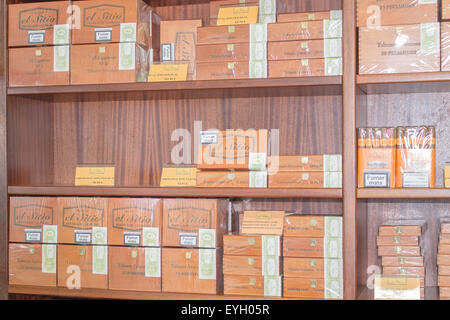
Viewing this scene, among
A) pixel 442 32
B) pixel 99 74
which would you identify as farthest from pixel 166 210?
pixel 442 32

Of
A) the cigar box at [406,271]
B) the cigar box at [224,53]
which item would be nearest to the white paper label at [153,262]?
the cigar box at [224,53]

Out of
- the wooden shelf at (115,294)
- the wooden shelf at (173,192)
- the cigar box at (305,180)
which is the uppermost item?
the cigar box at (305,180)

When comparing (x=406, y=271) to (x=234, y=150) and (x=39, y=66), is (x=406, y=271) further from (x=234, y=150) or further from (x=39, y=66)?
(x=39, y=66)

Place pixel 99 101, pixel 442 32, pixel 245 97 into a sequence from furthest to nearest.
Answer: pixel 99 101, pixel 245 97, pixel 442 32

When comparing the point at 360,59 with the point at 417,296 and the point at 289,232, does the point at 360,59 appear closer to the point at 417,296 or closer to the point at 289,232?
the point at 289,232

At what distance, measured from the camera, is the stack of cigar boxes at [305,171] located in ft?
6.75

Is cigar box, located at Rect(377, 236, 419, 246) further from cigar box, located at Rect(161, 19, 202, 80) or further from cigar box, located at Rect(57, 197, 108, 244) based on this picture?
cigar box, located at Rect(57, 197, 108, 244)

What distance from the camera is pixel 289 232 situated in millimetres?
2105

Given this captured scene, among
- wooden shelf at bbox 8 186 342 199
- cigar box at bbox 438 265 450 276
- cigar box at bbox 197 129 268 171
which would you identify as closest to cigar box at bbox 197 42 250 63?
cigar box at bbox 197 129 268 171

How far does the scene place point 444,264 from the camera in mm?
2041

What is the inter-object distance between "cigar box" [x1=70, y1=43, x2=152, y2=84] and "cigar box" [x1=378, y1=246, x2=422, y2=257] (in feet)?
3.99

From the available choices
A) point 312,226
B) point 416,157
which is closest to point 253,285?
point 312,226

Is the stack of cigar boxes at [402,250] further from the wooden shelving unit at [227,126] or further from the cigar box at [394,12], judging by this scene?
the cigar box at [394,12]
